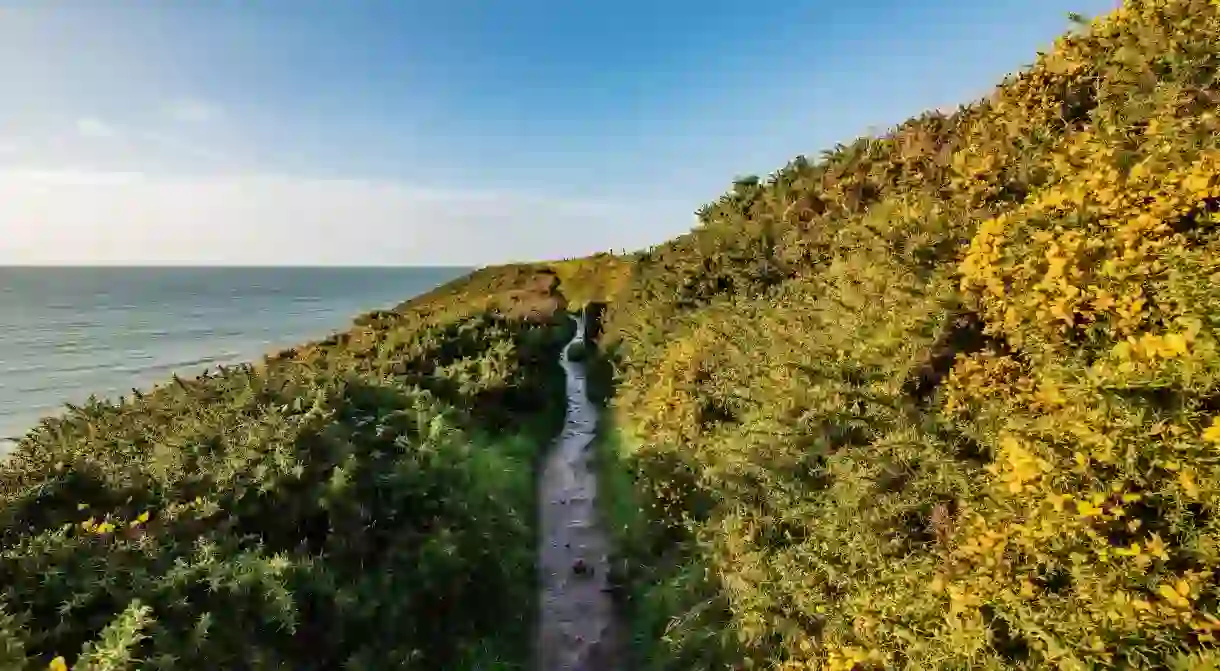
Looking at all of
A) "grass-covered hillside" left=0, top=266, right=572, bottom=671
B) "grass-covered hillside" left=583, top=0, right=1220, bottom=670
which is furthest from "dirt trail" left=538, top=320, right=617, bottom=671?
"grass-covered hillside" left=583, top=0, right=1220, bottom=670

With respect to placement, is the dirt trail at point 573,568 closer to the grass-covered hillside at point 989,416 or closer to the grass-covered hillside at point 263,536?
the grass-covered hillside at point 263,536

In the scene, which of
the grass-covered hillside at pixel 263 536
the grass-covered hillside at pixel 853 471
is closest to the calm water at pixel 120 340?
the grass-covered hillside at pixel 263 536

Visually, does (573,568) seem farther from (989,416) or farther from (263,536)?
(989,416)

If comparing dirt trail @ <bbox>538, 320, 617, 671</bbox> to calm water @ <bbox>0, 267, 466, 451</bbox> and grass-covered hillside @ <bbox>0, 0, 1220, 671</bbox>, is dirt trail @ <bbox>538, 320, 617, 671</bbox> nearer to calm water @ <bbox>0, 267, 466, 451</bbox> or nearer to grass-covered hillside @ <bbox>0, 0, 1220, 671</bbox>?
grass-covered hillside @ <bbox>0, 0, 1220, 671</bbox>

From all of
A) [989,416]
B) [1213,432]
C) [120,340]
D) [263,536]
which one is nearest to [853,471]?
[989,416]

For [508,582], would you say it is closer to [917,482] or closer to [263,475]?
[263,475]
